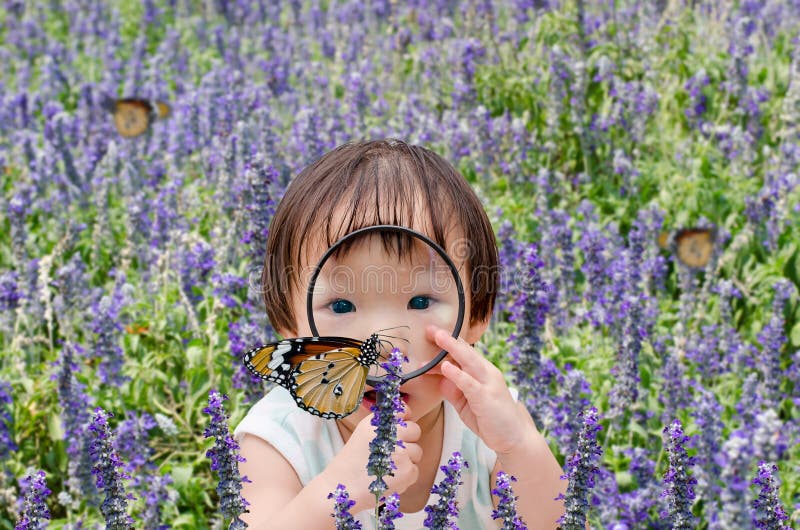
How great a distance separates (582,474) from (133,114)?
14.9 ft

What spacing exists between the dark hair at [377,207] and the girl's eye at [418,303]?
0.12 m

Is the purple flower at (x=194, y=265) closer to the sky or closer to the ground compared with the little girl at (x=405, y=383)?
closer to the sky

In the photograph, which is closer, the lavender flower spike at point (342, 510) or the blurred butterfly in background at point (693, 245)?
the lavender flower spike at point (342, 510)

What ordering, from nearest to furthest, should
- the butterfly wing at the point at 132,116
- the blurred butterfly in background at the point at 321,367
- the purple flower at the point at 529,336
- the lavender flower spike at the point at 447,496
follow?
1. the lavender flower spike at the point at 447,496
2. the blurred butterfly in background at the point at 321,367
3. the purple flower at the point at 529,336
4. the butterfly wing at the point at 132,116

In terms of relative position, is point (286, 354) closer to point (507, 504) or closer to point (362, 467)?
point (362, 467)

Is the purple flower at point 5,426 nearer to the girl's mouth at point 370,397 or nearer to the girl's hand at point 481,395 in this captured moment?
the girl's mouth at point 370,397

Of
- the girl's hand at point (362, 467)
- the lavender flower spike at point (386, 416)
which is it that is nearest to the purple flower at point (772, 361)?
the girl's hand at point (362, 467)

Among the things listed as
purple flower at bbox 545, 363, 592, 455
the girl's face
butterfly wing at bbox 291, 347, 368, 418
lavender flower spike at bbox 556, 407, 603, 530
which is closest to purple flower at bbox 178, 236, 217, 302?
purple flower at bbox 545, 363, 592, 455

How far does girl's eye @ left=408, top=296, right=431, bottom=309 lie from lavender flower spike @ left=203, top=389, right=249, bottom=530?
0.50 metres

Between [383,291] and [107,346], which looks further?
[107,346]

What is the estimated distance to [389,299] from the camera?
2332mm

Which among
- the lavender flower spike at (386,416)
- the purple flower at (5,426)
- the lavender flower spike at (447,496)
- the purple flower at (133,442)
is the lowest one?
the lavender flower spike at (447,496)

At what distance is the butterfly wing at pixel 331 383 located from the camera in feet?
7.15

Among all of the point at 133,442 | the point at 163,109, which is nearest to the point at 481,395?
the point at 133,442
